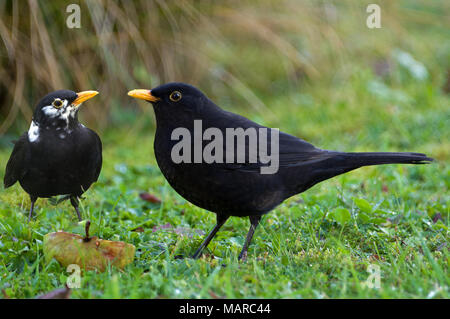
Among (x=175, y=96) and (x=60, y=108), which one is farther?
(x=175, y=96)

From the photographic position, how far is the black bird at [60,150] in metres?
2.71

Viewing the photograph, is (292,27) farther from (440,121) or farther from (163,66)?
(440,121)

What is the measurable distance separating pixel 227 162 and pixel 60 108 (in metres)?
0.95

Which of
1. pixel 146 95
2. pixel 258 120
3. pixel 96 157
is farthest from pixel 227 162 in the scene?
pixel 258 120

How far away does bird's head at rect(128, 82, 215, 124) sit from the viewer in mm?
3104

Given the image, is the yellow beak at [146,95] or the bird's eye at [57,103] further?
the yellow beak at [146,95]

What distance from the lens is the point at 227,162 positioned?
304 cm

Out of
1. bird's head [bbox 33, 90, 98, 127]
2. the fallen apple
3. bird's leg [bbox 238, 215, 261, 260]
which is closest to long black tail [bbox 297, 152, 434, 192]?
bird's leg [bbox 238, 215, 261, 260]

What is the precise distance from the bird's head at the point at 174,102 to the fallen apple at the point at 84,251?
796 mm

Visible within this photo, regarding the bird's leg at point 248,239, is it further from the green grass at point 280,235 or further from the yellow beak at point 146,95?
the yellow beak at point 146,95

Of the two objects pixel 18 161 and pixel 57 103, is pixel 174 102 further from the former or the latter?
pixel 18 161

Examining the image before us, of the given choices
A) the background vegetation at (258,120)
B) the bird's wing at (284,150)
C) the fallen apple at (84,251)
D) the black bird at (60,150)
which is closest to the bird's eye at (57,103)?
Result: the black bird at (60,150)

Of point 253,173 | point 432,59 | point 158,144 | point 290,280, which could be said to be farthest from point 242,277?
point 432,59

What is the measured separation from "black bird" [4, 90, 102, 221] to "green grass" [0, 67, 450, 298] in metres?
0.42
